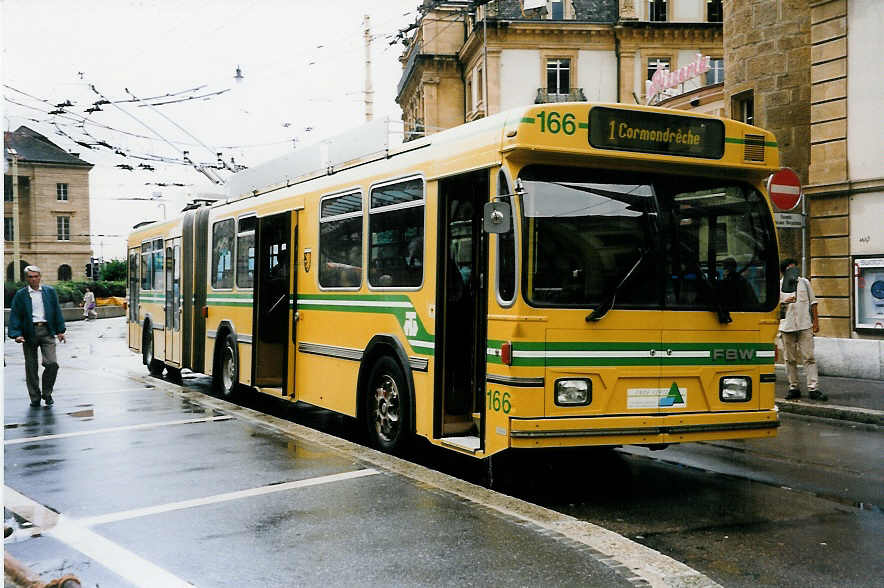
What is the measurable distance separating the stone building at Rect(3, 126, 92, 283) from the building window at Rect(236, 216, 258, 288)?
80.7 meters

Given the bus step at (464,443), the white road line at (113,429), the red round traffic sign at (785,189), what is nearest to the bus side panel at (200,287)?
the white road line at (113,429)

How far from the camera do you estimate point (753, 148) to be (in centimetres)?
794

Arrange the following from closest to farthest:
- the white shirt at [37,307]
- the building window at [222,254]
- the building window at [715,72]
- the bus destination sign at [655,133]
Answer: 1. the bus destination sign at [655,133]
2. the white shirt at [37,307]
3. the building window at [222,254]
4. the building window at [715,72]

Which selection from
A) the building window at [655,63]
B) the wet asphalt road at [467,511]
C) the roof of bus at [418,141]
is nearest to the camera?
the wet asphalt road at [467,511]

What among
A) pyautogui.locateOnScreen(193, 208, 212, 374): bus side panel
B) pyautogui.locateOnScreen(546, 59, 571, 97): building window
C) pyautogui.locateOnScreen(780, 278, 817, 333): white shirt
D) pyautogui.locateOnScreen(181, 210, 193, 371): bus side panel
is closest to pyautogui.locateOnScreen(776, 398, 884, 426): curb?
pyautogui.locateOnScreen(780, 278, 817, 333): white shirt

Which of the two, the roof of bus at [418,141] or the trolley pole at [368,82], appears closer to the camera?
the roof of bus at [418,141]

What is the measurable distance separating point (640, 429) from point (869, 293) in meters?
10.8

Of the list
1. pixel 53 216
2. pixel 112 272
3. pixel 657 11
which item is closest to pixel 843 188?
pixel 657 11

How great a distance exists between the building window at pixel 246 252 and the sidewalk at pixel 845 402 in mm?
7390

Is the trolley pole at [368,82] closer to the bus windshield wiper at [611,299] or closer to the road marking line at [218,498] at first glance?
the bus windshield wiper at [611,299]

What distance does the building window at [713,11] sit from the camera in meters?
51.3

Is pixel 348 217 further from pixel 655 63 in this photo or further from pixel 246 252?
pixel 655 63

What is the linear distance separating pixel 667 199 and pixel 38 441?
6.78 m

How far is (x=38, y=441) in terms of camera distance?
9.96 metres
